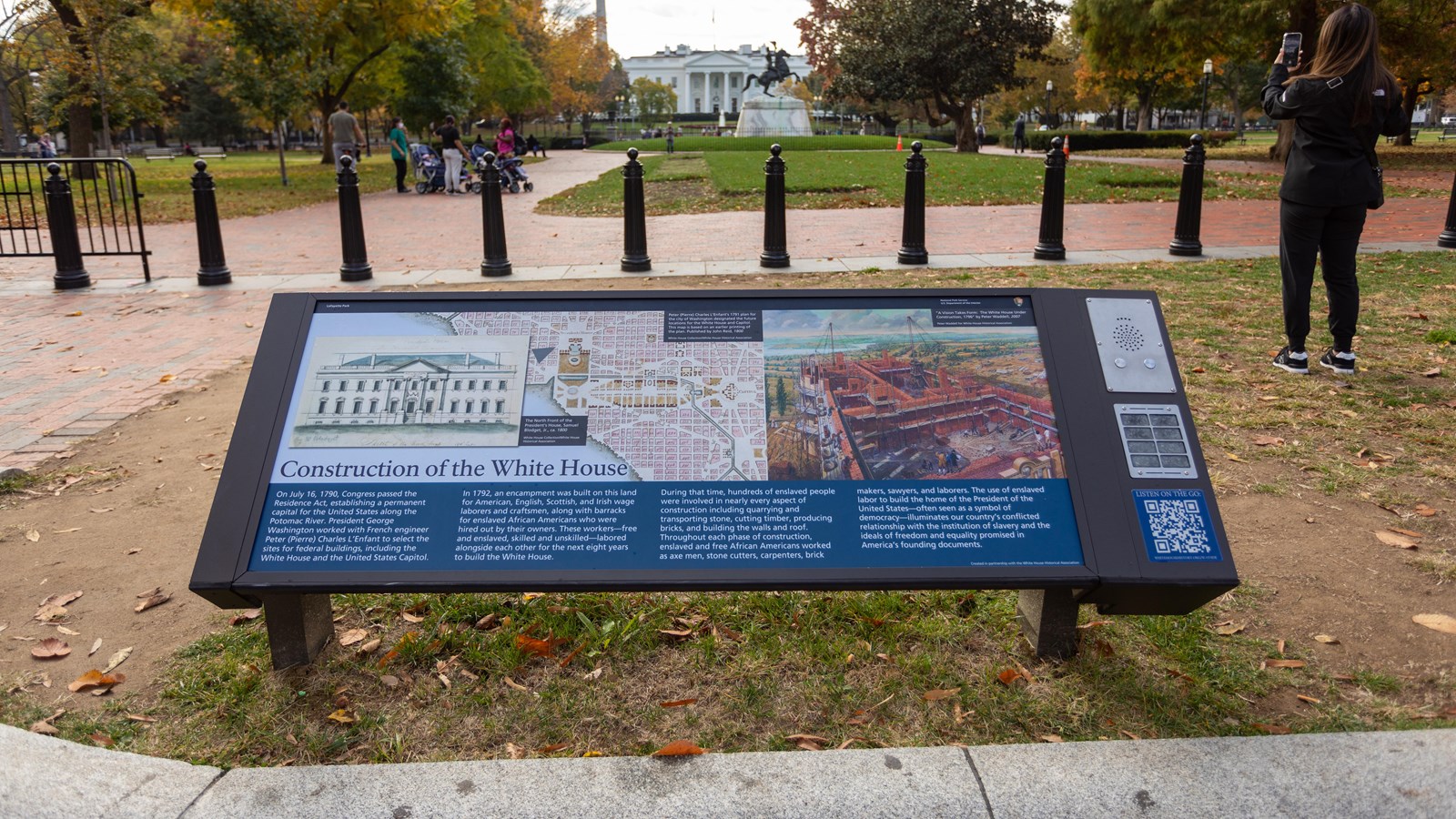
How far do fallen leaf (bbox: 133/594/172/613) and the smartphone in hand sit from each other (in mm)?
6146

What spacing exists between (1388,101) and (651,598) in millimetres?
4972

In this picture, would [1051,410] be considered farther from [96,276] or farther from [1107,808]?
[96,276]

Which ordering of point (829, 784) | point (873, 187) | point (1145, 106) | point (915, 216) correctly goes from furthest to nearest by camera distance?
point (1145, 106), point (873, 187), point (915, 216), point (829, 784)

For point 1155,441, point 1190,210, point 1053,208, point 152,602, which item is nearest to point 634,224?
point 1053,208

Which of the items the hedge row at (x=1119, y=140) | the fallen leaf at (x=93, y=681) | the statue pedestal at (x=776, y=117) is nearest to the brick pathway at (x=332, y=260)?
the fallen leaf at (x=93, y=681)

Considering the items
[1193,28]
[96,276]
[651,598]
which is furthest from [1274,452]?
[1193,28]

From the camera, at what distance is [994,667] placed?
3.21 m

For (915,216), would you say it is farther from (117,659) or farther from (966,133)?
(966,133)

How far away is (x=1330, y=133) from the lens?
5.85 meters

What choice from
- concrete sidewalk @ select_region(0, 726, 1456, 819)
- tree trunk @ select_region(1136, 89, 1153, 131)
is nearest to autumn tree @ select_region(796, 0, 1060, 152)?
tree trunk @ select_region(1136, 89, 1153, 131)

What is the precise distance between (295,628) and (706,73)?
158m

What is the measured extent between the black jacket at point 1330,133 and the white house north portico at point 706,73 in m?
146

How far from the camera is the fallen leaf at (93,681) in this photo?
3.18 m

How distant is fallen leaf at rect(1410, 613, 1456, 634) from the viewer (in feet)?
11.1
